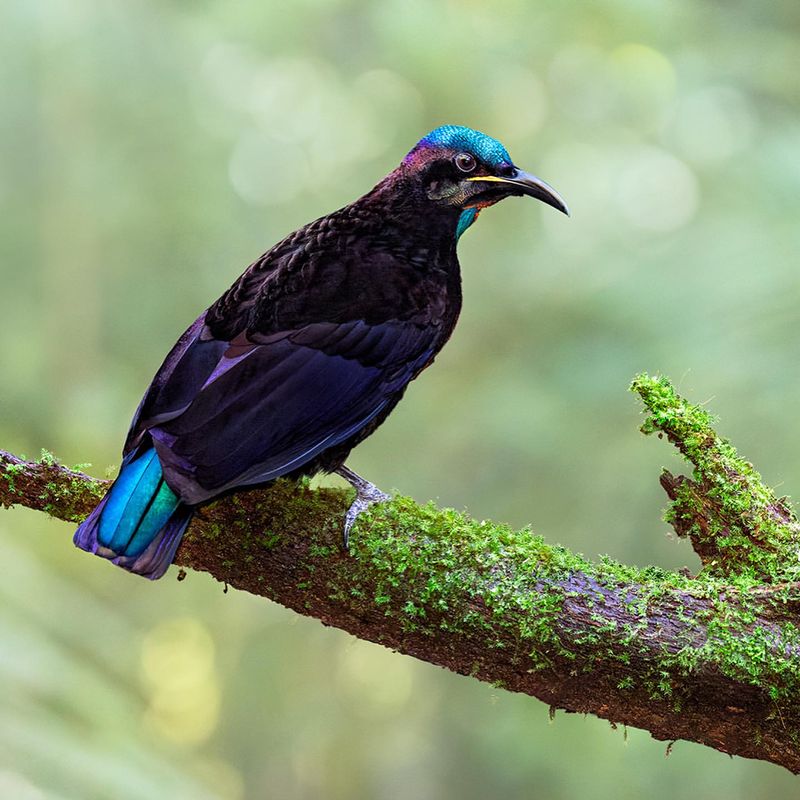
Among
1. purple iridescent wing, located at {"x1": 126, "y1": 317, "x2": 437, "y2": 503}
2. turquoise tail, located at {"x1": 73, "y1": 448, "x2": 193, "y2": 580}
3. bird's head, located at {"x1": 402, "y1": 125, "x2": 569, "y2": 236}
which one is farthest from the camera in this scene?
bird's head, located at {"x1": 402, "y1": 125, "x2": 569, "y2": 236}

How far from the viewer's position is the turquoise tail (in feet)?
7.52

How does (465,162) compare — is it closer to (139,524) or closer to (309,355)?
(309,355)

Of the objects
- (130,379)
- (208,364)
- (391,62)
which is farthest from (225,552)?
(391,62)

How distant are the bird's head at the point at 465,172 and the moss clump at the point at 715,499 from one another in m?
0.61

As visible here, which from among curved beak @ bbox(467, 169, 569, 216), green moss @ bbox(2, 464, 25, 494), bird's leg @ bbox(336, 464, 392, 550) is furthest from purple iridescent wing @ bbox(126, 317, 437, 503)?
curved beak @ bbox(467, 169, 569, 216)

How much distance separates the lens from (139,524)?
2.31m

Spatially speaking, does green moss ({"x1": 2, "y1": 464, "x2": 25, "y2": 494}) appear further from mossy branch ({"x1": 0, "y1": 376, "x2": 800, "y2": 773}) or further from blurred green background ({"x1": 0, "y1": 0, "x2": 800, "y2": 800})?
blurred green background ({"x1": 0, "y1": 0, "x2": 800, "y2": 800})

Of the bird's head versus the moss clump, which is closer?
the moss clump

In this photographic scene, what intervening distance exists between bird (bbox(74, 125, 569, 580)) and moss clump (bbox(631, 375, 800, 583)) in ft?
2.03

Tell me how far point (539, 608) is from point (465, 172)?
1186mm

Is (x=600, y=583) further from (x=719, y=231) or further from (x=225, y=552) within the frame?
(x=719, y=231)

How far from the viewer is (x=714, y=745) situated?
2.44 metres

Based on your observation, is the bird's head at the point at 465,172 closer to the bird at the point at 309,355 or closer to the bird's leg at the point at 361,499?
the bird at the point at 309,355

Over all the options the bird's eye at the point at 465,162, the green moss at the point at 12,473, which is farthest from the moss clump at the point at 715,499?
the green moss at the point at 12,473
